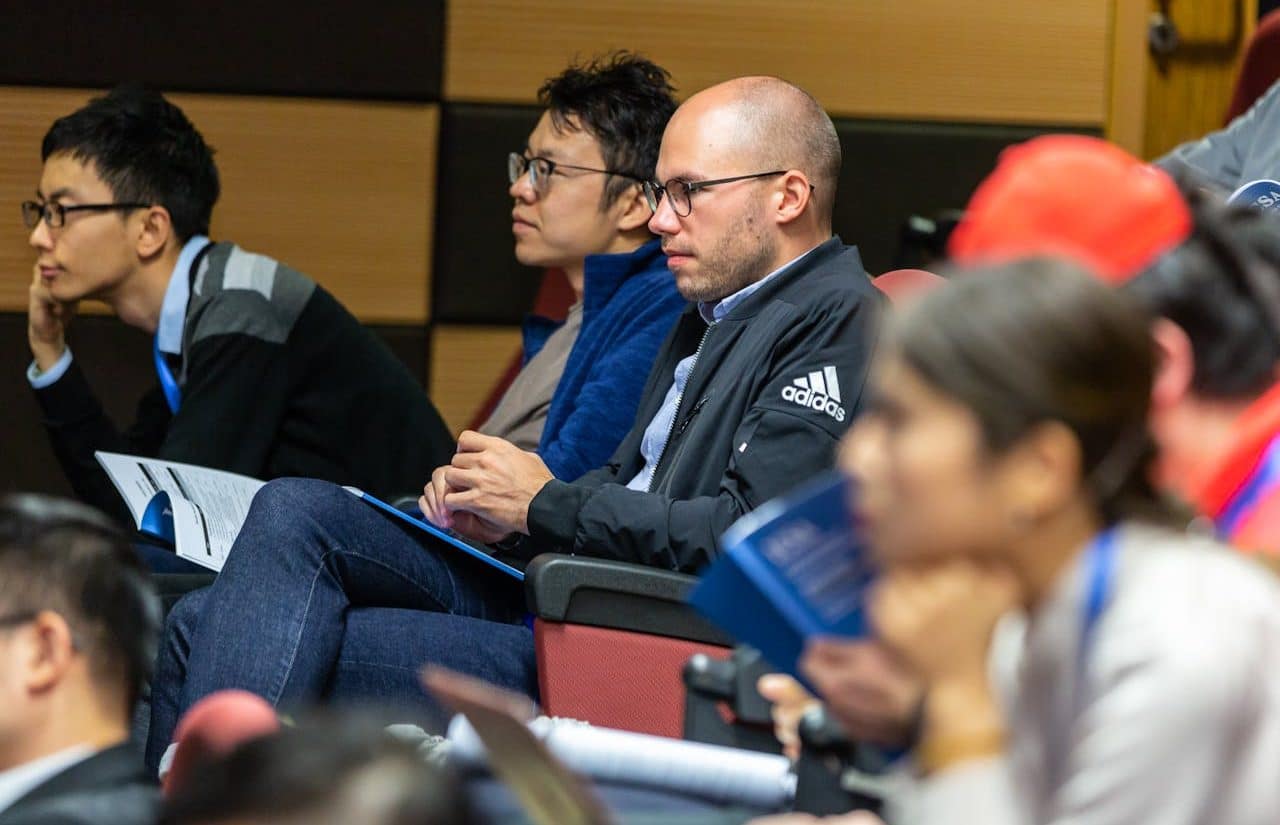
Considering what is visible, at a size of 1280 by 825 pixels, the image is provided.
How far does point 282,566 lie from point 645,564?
403mm

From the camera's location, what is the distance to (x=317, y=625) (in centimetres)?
186

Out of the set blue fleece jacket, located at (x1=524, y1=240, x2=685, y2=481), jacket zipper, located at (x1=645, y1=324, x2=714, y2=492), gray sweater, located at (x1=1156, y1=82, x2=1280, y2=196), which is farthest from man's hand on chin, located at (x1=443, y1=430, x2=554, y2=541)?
gray sweater, located at (x1=1156, y1=82, x2=1280, y2=196)

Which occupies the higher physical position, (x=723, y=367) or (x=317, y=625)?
(x=723, y=367)

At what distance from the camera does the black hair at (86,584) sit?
1193 mm

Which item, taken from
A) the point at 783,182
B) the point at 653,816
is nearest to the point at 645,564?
the point at 783,182

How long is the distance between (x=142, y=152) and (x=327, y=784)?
2.11 metres

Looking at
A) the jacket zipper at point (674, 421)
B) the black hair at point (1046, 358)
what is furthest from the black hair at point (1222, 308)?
the jacket zipper at point (674, 421)

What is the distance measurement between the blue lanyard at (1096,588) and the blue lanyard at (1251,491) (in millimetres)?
179

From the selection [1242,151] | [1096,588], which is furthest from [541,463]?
[1096,588]

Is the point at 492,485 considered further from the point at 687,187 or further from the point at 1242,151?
the point at 1242,151

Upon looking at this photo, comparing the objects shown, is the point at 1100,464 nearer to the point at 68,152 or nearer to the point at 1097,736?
the point at 1097,736

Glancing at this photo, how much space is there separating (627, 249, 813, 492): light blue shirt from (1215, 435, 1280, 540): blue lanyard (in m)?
1.09

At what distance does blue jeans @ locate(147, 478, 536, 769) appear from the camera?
180 cm

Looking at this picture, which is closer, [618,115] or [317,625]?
[317,625]
